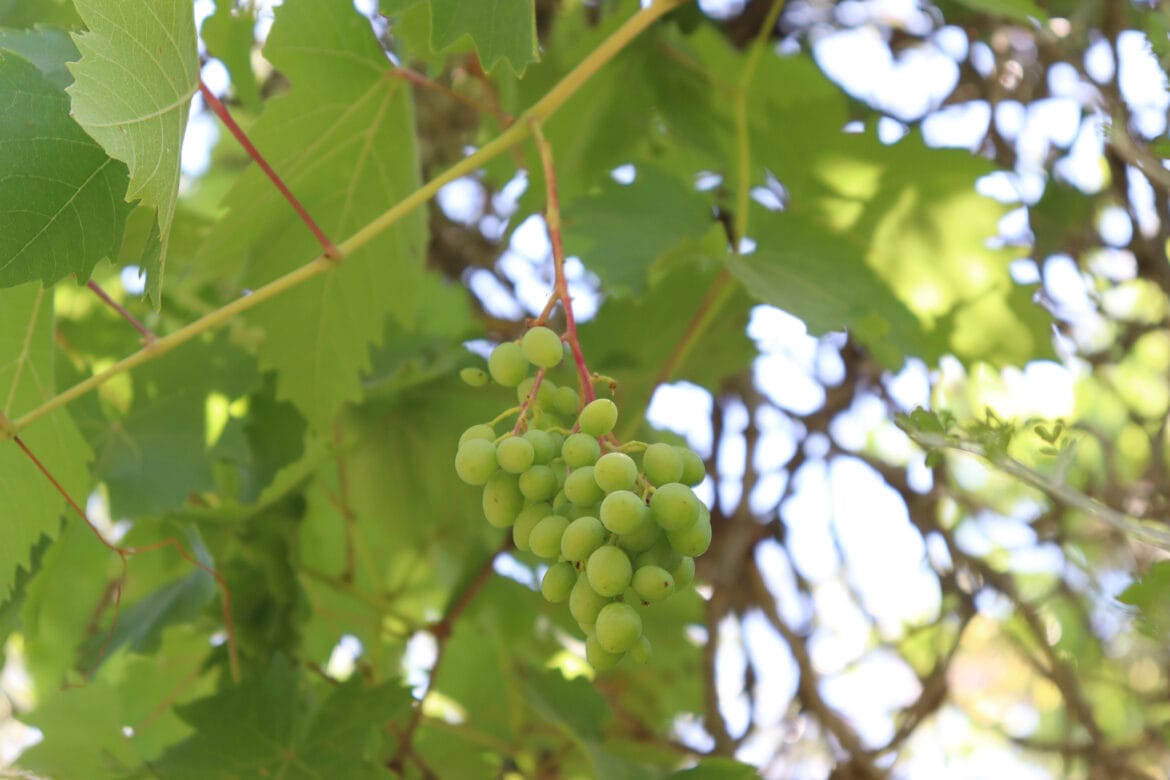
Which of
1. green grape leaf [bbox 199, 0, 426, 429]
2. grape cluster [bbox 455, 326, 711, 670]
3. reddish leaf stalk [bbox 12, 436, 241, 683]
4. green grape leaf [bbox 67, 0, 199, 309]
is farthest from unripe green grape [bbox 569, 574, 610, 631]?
green grape leaf [bbox 199, 0, 426, 429]

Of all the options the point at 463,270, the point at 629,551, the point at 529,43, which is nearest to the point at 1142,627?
the point at 629,551

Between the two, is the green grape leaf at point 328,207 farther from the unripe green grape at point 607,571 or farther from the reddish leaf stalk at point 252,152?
the unripe green grape at point 607,571

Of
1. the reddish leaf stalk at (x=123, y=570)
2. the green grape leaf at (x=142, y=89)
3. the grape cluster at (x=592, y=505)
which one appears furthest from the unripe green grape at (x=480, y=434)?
the reddish leaf stalk at (x=123, y=570)

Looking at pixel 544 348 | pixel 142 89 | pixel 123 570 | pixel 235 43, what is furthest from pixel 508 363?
pixel 235 43

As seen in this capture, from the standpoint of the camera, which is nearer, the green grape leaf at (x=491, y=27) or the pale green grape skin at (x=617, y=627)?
the pale green grape skin at (x=617, y=627)

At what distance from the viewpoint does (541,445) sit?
872 mm

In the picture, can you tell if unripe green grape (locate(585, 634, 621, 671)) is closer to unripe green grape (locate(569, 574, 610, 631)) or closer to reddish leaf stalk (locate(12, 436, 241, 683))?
unripe green grape (locate(569, 574, 610, 631))

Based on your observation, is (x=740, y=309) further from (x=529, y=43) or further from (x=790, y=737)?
(x=790, y=737)

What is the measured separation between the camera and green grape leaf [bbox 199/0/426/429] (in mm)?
1345

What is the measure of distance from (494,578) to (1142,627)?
112cm

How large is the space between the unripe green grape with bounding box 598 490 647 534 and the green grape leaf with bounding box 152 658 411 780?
0.74 m

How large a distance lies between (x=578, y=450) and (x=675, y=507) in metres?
0.09

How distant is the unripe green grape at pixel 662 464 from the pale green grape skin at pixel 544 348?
4.3 inches

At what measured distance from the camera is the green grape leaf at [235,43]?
1569 mm
